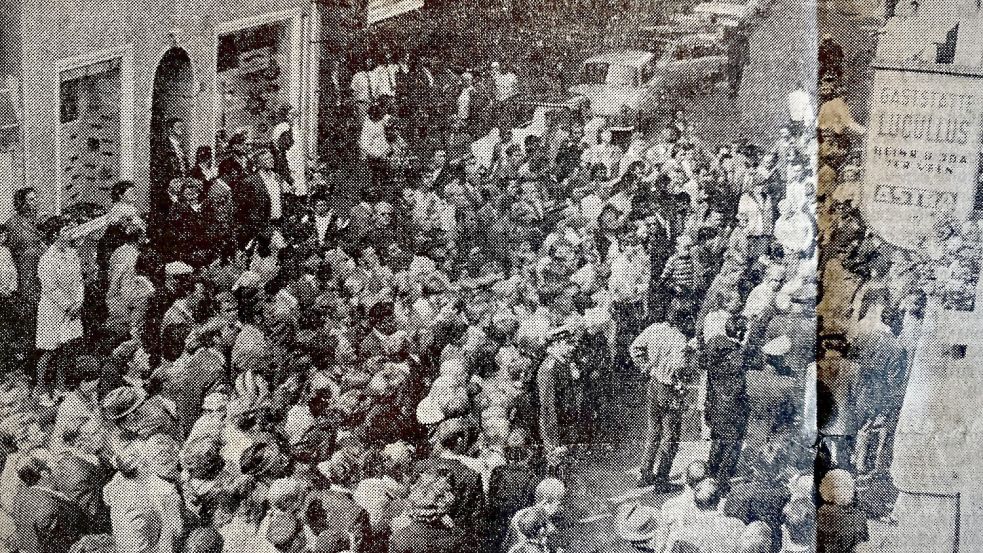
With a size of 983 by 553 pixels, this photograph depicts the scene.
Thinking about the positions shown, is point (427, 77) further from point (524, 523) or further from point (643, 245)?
point (524, 523)

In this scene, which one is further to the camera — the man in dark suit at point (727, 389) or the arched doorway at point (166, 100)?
the man in dark suit at point (727, 389)

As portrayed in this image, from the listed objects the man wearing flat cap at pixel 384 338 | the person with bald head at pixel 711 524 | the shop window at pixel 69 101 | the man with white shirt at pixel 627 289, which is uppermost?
the shop window at pixel 69 101

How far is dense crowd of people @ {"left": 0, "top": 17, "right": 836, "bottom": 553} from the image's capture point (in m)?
1.69

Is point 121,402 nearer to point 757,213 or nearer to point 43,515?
point 43,515

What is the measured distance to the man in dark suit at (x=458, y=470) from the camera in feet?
5.68

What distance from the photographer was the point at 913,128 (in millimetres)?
1761

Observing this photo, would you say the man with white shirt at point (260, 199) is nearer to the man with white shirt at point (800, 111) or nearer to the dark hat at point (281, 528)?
the dark hat at point (281, 528)

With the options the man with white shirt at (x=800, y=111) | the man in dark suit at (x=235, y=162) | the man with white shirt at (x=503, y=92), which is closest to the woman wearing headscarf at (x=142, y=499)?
the man in dark suit at (x=235, y=162)

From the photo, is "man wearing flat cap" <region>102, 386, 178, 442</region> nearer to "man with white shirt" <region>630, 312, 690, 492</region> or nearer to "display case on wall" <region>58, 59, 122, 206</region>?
"display case on wall" <region>58, 59, 122, 206</region>

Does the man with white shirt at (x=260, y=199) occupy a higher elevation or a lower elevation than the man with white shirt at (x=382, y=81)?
lower

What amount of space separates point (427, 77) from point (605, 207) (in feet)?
1.43

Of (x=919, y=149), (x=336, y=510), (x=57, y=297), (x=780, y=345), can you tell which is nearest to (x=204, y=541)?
(x=336, y=510)

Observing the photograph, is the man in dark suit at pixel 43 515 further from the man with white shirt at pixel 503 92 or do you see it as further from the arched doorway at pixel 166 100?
the man with white shirt at pixel 503 92

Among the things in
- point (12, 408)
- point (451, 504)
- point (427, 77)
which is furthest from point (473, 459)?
point (12, 408)
